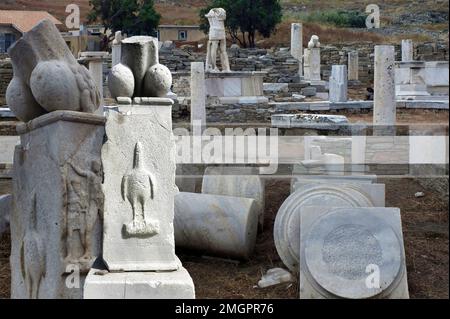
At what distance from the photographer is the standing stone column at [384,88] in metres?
13.3

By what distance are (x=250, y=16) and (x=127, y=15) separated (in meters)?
5.98

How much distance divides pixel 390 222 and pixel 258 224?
5.95 ft

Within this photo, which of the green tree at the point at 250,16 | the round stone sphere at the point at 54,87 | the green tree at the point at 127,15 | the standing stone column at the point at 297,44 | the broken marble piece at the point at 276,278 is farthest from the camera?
the green tree at the point at 250,16

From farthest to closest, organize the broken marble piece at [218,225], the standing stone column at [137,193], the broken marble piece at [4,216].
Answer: the broken marble piece at [4,216] < the broken marble piece at [218,225] < the standing stone column at [137,193]

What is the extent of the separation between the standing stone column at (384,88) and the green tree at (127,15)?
25.4 m

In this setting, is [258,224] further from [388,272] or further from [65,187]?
[65,187]

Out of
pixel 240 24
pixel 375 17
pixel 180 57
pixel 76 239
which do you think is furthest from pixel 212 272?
pixel 375 17

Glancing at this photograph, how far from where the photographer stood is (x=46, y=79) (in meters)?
5.48

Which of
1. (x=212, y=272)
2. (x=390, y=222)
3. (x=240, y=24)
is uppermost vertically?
(x=240, y=24)

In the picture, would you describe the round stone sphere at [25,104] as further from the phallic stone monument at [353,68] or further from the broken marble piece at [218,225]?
the phallic stone monument at [353,68]

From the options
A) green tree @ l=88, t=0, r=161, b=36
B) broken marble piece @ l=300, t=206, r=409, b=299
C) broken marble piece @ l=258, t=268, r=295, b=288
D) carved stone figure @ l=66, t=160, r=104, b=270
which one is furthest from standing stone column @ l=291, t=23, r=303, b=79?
carved stone figure @ l=66, t=160, r=104, b=270

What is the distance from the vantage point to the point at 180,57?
29594 mm

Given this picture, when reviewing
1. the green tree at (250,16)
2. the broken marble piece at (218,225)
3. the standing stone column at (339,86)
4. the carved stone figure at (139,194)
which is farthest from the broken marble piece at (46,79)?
the green tree at (250,16)

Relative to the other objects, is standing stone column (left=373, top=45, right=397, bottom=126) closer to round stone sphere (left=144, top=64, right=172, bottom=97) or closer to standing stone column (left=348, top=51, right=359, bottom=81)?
round stone sphere (left=144, top=64, right=172, bottom=97)
